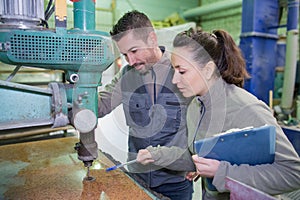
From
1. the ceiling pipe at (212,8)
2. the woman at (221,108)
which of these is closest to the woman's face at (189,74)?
the woman at (221,108)

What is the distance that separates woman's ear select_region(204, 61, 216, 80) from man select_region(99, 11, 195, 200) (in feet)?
1.37

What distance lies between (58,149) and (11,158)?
272 mm

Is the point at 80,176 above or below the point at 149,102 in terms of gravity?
below

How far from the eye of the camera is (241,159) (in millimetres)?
894

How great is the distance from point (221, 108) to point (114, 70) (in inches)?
115

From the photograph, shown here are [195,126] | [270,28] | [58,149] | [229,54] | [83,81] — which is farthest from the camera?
[270,28]

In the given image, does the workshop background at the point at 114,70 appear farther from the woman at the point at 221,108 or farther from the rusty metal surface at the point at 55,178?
the woman at the point at 221,108

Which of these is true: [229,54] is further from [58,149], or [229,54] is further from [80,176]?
[58,149]

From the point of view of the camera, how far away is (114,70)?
3.77m

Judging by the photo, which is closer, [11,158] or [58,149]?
[11,158]

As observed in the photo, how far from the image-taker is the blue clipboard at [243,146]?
79cm

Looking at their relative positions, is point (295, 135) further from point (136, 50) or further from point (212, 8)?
point (212, 8)

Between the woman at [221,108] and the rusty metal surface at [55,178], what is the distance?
0.20m

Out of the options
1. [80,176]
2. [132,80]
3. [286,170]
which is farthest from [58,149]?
[286,170]
